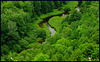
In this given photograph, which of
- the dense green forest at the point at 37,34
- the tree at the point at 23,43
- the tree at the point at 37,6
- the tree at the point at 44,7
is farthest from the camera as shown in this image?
the tree at the point at 44,7

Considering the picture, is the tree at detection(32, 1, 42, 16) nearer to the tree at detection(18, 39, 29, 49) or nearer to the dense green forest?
the dense green forest

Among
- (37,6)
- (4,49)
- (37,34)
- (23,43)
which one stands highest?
(37,6)

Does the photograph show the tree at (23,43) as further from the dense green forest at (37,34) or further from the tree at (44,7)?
the tree at (44,7)

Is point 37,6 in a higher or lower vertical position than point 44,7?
higher

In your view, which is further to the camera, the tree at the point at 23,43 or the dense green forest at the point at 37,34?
the tree at the point at 23,43

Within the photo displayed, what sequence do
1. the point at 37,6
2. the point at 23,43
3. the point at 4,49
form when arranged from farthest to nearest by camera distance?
the point at 37,6, the point at 23,43, the point at 4,49

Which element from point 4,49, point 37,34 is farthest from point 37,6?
point 4,49

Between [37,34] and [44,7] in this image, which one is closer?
[37,34]

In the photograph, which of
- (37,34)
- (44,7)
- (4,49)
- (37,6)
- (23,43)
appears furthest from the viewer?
(44,7)

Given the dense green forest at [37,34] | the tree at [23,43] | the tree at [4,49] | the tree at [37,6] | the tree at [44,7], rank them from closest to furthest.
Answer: the dense green forest at [37,34], the tree at [4,49], the tree at [23,43], the tree at [37,6], the tree at [44,7]

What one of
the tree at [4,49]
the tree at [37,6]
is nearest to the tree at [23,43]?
the tree at [4,49]

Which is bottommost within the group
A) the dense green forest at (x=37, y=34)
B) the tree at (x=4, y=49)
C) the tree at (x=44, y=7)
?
the tree at (x=4, y=49)

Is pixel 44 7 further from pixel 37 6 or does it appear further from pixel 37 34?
pixel 37 34
